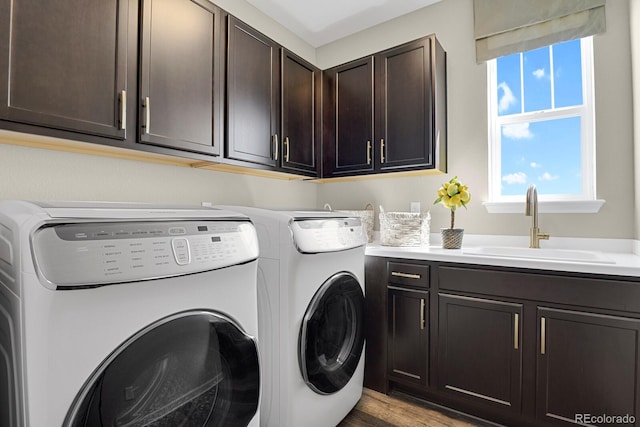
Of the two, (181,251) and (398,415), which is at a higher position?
(181,251)

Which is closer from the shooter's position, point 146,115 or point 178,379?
point 178,379

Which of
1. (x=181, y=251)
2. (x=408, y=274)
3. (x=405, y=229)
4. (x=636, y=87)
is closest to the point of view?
(x=181, y=251)

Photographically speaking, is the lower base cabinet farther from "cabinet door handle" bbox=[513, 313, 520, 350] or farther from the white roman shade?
the white roman shade

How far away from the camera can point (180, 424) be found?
1021mm

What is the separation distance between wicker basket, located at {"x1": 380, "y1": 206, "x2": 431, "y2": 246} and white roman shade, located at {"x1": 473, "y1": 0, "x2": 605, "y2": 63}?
124 centimetres

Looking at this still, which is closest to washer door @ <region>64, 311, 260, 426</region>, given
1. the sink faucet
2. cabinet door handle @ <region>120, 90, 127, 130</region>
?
cabinet door handle @ <region>120, 90, 127, 130</region>

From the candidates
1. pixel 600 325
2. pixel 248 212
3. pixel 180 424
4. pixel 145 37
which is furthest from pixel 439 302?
pixel 145 37

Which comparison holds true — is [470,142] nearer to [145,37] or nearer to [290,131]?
[290,131]

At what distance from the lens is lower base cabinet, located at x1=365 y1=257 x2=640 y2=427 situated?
146 centimetres

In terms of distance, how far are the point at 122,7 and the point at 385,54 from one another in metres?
1.69

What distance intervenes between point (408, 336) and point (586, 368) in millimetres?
838

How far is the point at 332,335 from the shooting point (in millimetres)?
1693

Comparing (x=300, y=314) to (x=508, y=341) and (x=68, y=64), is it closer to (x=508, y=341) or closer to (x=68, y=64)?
(x=508, y=341)

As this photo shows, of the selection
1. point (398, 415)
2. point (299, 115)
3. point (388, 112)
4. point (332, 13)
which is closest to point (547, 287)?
point (398, 415)
